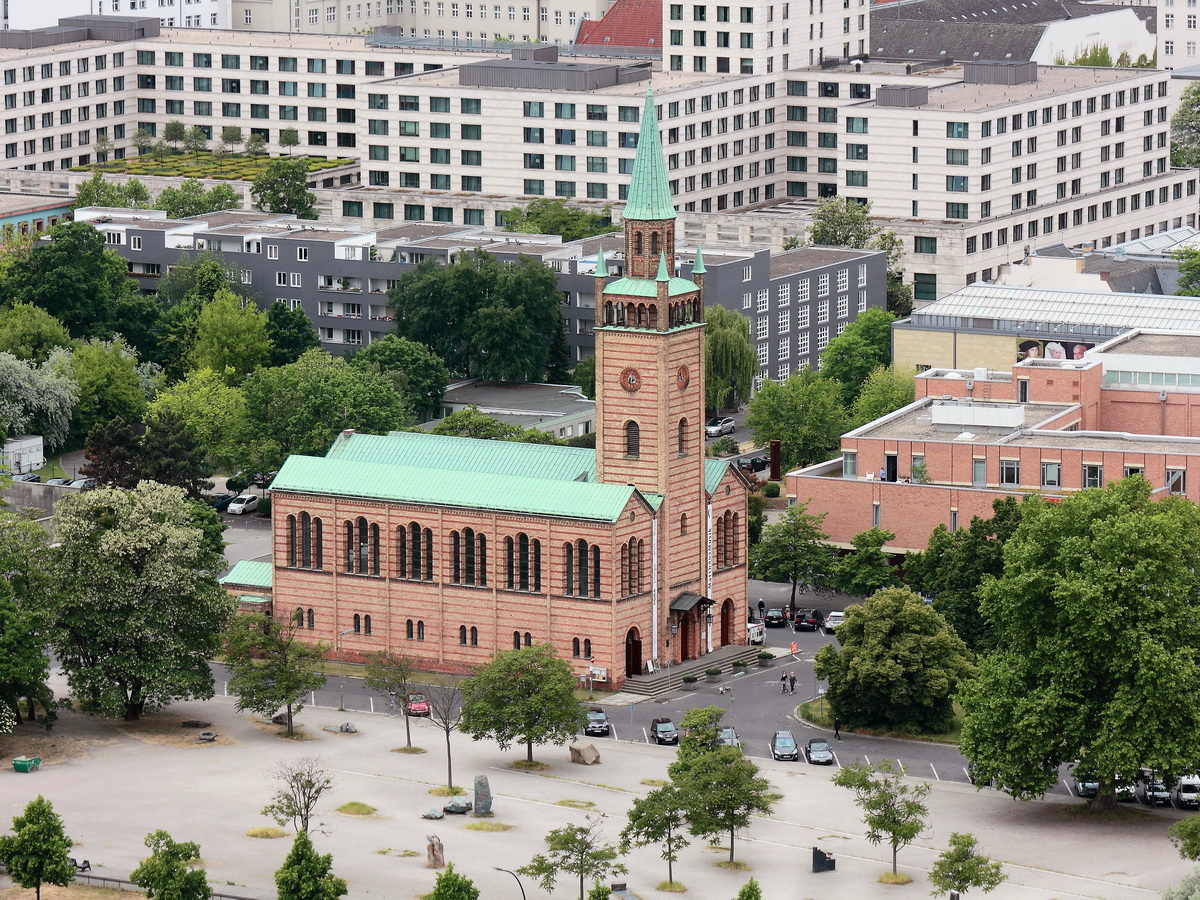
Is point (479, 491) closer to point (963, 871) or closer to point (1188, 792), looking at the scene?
point (1188, 792)

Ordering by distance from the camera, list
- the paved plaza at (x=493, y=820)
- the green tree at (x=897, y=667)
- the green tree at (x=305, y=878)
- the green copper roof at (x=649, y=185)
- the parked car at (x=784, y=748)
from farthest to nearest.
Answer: the green copper roof at (x=649, y=185) → the green tree at (x=897, y=667) → the parked car at (x=784, y=748) → the paved plaza at (x=493, y=820) → the green tree at (x=305, y=878)

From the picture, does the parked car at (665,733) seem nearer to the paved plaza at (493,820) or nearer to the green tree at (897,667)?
the paved plaza at (493,820)

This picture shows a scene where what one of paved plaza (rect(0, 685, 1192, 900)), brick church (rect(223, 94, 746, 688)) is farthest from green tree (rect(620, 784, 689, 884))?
brick church (rect(223, 94, 746, 688))

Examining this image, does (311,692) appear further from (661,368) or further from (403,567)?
(661,368)

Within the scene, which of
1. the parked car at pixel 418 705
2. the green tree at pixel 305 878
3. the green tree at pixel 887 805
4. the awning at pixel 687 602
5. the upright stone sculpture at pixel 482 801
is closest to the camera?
the green tree at pixel 305 878

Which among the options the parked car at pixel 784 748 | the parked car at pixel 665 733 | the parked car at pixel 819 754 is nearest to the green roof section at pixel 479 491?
the parked car at pixel 665 733

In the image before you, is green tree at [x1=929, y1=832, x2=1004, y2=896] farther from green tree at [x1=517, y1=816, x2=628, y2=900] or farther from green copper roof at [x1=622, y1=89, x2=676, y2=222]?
green copper roof at [x1=622, y1=89, x2=676, y2=222]
